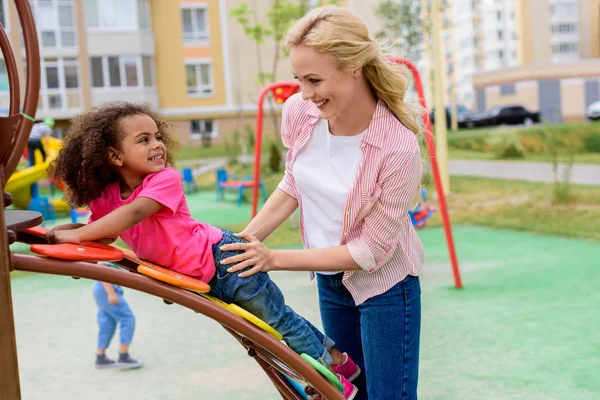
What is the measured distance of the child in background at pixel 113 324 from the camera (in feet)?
14.4

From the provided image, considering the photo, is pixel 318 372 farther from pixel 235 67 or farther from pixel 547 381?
pixel 235 67

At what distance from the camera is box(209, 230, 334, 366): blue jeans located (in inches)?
82.4

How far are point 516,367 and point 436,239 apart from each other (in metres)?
4.58

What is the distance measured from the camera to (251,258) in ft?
6.73

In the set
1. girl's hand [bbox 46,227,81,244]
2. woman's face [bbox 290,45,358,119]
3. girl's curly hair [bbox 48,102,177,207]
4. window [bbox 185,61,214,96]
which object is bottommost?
girl's hand [bbox 46,227,81,244]

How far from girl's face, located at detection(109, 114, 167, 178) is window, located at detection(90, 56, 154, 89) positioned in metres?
28.6

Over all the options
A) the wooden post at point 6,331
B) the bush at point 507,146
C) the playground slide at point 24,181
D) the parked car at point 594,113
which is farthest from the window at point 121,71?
the wooden post at point 6,331

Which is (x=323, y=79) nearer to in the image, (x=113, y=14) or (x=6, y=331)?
(x=6, y=331)

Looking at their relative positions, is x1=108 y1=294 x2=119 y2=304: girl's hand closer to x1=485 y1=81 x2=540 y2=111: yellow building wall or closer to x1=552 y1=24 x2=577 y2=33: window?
x1=485 y1=81 x2=540 y2=111: yellow building wall

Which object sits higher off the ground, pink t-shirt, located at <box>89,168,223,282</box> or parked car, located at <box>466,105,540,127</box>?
pink t-shirt, located at <box>89,168,223,282</box>

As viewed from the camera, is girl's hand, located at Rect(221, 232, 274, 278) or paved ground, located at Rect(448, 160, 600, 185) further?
paved ground, located at Rect(448, 160, 600, 185)

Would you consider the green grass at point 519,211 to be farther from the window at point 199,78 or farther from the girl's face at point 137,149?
the window at point 199,78

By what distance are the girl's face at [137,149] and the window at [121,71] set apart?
28.6 metres

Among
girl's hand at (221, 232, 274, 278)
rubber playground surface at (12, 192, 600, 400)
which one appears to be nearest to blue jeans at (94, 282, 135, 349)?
rubber playground surface at (12, 192, 600, 400)
